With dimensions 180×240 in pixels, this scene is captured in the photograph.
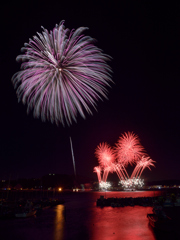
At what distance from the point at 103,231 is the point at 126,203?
22.8 metres

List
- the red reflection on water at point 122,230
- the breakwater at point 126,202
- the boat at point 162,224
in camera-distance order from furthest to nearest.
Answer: the breakwater at point 126,202
the red reflection on water at point 122,230
the boat at point 162,224

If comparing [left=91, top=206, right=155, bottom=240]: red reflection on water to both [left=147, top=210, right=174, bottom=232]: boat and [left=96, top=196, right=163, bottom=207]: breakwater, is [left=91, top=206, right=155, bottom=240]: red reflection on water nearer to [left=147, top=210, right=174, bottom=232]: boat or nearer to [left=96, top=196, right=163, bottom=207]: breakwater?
[left=147, top=210, right=174, bottom=232]: boat

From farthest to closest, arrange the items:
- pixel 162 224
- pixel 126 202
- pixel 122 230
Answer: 1. pixel 126 202
2. pixel 122 230
3. pixel 162 224

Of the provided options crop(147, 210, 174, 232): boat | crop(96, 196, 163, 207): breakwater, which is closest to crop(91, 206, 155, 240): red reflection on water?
crop(147, 210, 174, 232): boat

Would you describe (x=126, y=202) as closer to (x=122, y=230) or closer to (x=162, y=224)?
(x=122, y=230)

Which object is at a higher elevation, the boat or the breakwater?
the breakwater

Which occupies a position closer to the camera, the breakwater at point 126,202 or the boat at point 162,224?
the boat at point 162,224

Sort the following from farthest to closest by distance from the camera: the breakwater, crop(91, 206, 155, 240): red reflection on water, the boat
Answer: the breakwater
crop(91, 206, 155, 240): red reflection on water
the boat

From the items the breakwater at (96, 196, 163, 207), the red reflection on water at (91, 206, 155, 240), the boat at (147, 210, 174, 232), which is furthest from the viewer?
the breakwater at (96, 196, 163, 207)

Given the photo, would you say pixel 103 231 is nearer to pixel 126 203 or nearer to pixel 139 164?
pixel 126 203

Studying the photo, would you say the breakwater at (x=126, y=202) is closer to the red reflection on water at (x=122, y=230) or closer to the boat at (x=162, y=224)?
the red reflection on water at (x=122, y=230)

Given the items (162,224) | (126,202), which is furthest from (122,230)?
(126,202)

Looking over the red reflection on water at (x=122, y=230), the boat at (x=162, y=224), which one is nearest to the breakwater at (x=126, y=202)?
the red reflection on water at (x=122, y=230)

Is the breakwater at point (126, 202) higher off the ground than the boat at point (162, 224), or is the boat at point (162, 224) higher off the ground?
the breakwater at point (126, 202)
